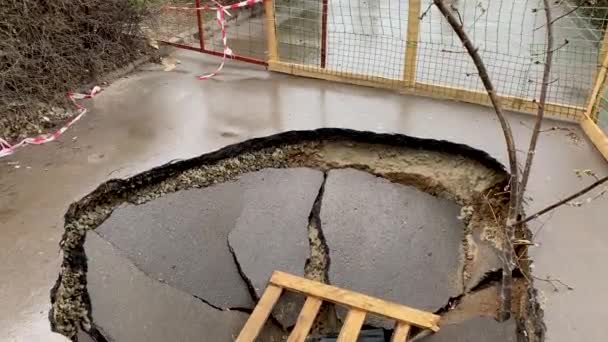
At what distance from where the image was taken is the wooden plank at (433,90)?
3.97m

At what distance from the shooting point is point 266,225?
126 inches

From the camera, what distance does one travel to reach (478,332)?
7.99 ft

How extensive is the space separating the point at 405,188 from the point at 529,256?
1012mm

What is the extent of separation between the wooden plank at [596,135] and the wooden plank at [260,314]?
2.39 metres

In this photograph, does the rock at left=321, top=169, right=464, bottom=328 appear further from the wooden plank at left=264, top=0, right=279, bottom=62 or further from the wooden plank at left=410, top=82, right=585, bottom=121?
the wooden plank at left=264, top=0, right=279, bottom=62

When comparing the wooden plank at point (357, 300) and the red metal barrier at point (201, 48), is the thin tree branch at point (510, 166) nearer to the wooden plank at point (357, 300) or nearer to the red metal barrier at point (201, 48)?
the wooden plank at point (357, 300)

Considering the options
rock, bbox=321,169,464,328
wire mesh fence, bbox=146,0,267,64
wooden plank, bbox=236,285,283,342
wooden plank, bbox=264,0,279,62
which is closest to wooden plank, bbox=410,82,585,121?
rock, bbox=321,169,464,328

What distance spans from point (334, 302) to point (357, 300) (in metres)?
0.12

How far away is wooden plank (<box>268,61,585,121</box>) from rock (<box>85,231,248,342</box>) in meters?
2.46

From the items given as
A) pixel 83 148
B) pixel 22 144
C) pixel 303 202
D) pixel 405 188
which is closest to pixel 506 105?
pixel 405 188

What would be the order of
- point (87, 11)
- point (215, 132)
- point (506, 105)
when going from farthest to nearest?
point (87, 11)
point (506, 105)
point (215, 132)

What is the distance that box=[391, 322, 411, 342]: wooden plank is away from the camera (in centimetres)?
245

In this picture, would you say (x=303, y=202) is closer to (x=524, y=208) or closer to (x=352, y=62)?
(x=524, y=208)

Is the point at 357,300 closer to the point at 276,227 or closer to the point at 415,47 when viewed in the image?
the point at 276,227
